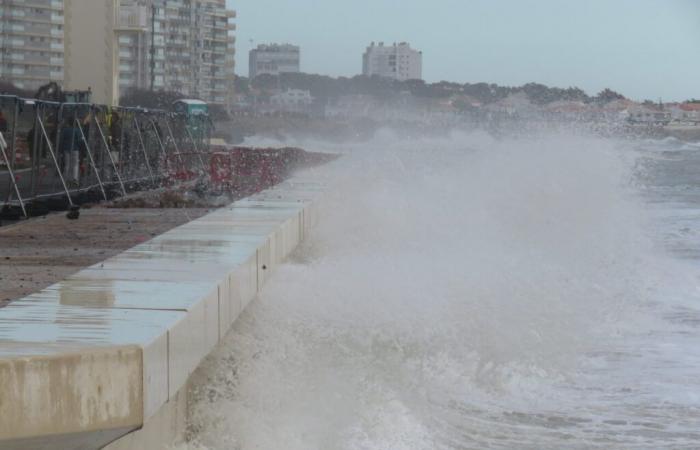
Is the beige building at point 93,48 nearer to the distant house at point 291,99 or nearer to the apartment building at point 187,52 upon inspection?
the apartment building at point 187,52

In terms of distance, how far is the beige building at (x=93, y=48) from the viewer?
211ft

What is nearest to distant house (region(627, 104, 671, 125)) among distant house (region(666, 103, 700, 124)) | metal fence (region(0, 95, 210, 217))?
distant house (region(666, 103, 700, 124))

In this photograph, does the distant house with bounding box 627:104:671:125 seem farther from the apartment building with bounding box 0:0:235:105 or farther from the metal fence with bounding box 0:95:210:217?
the metal fence with bounding box 0:95:210:217

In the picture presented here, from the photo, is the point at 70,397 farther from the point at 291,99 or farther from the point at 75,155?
the point at 291,99

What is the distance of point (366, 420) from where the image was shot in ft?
24.5

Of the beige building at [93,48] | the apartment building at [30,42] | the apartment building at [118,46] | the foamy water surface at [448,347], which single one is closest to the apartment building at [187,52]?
the apartment building at [118,46]

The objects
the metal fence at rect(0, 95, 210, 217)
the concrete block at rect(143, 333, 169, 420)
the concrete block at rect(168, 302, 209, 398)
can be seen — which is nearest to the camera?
the concrete block at rect(143, 333, 169, 420)

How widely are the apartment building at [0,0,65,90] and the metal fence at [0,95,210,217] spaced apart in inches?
3486

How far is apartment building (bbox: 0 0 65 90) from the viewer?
10938 centimetres

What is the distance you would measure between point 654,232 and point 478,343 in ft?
51.2

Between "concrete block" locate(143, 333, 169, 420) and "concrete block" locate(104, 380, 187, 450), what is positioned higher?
"concrete block" locate(143, 333, 169, 420)

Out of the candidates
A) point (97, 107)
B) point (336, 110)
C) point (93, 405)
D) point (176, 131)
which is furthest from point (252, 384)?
point (336, 110)

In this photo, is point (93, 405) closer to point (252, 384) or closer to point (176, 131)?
point (252, 384)

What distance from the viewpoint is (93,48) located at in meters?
65.6
